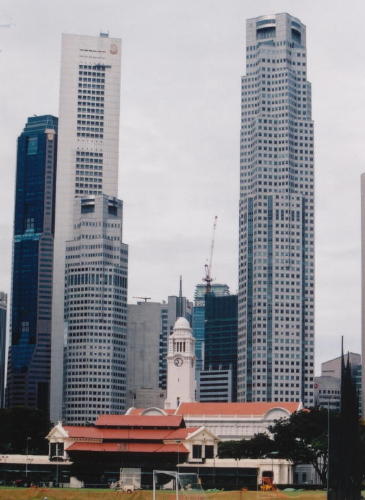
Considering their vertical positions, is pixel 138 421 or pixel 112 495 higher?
pixel 138 421

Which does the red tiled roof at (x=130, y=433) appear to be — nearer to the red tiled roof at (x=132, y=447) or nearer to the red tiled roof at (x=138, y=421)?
the red tiled roof at (x=138, y=421)

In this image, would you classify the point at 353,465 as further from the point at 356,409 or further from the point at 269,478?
the point at 269,478

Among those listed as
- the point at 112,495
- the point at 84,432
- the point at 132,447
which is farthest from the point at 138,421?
the point at 112,495

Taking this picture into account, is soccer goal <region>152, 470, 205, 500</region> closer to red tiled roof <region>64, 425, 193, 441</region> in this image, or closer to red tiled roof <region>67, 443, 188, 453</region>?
red tiled roof <region>67, 443, 188, 453</region>

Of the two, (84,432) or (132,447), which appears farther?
(84,432)

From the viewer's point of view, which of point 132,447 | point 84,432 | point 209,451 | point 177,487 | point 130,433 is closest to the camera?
point 177,487

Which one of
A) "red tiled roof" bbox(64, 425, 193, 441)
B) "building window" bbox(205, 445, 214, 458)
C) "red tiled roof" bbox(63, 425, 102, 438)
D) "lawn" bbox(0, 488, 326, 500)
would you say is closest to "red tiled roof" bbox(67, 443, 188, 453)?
"red tiled roof" bbox(64, 425, 193, 441)

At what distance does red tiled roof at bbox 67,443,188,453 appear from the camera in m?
181

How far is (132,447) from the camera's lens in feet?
599

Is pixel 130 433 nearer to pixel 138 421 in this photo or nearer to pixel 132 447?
pixel 138 421

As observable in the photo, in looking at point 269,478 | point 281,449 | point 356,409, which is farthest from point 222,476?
point 356,409

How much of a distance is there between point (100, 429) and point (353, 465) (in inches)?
3641

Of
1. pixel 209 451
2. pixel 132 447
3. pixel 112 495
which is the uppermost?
pixel 132 447

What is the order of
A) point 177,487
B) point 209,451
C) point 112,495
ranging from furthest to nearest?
1. point 209,451
2. point 112,495
3. point 177,487
